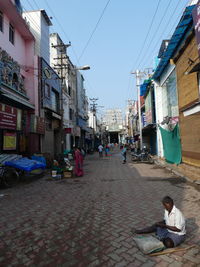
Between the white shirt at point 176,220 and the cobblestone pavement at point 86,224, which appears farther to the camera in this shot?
the white shirt at point 176,220

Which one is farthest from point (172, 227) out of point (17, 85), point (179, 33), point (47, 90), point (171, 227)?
point (47, 90)

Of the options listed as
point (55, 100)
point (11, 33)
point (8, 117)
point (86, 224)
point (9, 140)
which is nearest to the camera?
point (86, 224)

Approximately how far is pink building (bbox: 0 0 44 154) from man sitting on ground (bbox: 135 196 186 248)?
10.0 metres

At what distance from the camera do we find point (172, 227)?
3.22m

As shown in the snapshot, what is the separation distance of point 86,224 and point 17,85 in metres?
12.5

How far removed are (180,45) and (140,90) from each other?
12067 millimetres

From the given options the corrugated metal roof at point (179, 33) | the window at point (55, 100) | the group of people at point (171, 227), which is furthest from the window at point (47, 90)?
the group of people at point (171, 227)

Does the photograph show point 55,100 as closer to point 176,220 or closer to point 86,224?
point 86,224

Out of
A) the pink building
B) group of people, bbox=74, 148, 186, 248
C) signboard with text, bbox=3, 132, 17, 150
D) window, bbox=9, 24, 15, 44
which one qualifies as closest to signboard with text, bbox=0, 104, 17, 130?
the pink building

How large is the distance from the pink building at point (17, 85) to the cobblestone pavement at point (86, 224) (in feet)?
17.5

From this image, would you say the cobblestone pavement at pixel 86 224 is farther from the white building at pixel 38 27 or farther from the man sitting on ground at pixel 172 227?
the white building at pixel 38 27

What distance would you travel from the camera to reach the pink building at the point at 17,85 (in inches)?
444

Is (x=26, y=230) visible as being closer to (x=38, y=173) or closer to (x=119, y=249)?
(x=119, y=249)

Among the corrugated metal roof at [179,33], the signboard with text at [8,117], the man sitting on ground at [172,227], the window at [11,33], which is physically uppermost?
the window at [11,33]
